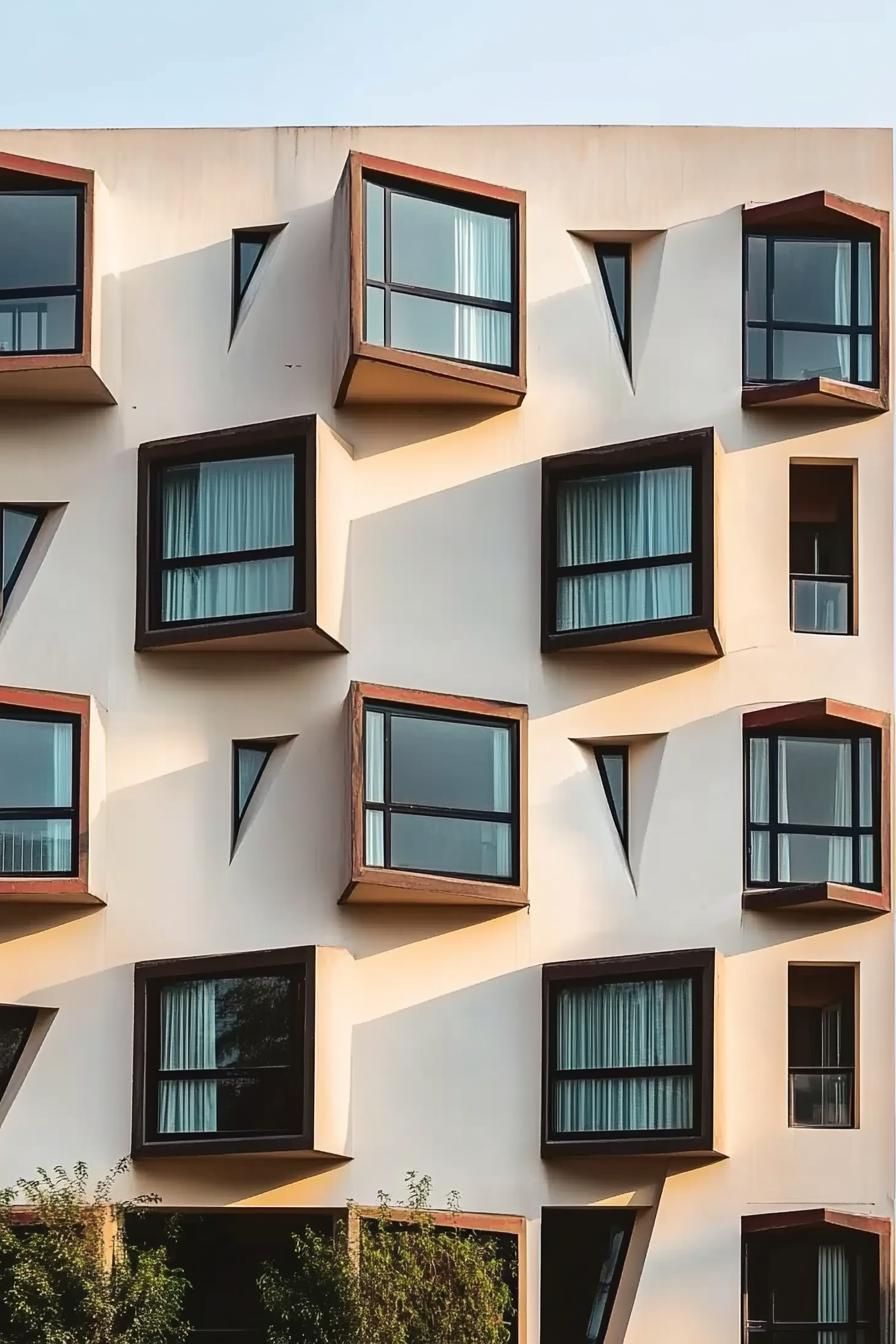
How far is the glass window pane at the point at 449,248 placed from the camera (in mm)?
30859

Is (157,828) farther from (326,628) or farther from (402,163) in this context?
(402,163)

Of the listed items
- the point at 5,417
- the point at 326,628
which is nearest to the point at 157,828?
the point at 326,628

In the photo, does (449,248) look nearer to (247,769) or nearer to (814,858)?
(247,769)

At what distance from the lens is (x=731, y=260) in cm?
3175

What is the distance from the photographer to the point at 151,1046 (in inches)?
1159

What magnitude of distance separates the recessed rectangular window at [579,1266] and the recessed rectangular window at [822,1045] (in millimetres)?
2672

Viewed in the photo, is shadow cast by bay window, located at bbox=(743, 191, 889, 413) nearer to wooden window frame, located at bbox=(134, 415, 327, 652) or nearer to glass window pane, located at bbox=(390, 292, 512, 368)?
glass window pane, located at bbox=(390, 292, 512, 368)

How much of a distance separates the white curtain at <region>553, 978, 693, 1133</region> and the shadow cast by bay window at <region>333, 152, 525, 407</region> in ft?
25.8

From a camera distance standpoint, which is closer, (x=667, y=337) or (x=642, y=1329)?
(x=642, y=1329)

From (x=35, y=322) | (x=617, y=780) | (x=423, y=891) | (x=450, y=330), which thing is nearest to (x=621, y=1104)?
(x=423, y=891)

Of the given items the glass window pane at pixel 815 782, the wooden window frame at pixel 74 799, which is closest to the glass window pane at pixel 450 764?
the glass window pane at pixel 815 782

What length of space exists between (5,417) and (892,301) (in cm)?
1185

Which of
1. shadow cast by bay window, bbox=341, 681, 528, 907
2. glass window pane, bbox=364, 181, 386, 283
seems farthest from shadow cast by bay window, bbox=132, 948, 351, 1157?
glass window pane, bbox=364, 181, 386, 283

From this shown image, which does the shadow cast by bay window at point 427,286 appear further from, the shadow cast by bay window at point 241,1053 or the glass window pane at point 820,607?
the shadow cast by bay window at point 241,1053
